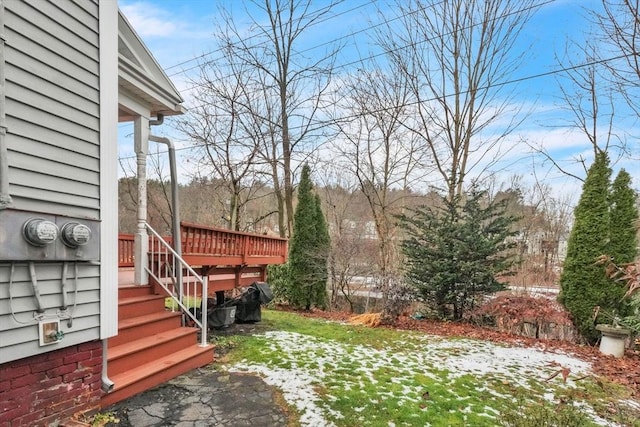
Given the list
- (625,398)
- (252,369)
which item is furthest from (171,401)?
(625,398)

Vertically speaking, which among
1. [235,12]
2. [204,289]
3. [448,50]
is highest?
[235,12]

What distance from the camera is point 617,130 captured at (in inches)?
344

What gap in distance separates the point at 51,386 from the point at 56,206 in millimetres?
1339

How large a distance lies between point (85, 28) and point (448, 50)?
9341 millimetres

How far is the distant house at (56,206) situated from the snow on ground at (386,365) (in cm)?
178

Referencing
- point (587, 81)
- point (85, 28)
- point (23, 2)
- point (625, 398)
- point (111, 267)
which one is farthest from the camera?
point (587, 81)

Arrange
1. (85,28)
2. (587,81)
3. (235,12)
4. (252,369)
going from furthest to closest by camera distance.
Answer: (235,12) < (587,81) < (252,369) < (85,28)

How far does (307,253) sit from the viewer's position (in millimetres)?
9836

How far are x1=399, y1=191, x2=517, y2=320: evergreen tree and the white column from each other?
18.1 feet

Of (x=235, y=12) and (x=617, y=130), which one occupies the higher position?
(x=235, y=12)

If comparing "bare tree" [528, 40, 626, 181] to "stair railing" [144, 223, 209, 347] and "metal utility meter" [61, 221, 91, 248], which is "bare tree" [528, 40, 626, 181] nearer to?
"stair railing" [144, 223, 209, 347]

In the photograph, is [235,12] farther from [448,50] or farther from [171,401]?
[171,401]

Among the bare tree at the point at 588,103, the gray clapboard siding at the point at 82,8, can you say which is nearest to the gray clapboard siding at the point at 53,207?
the gray clapboard siding at the point at 82,8

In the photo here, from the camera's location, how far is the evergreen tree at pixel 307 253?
9.75 m
